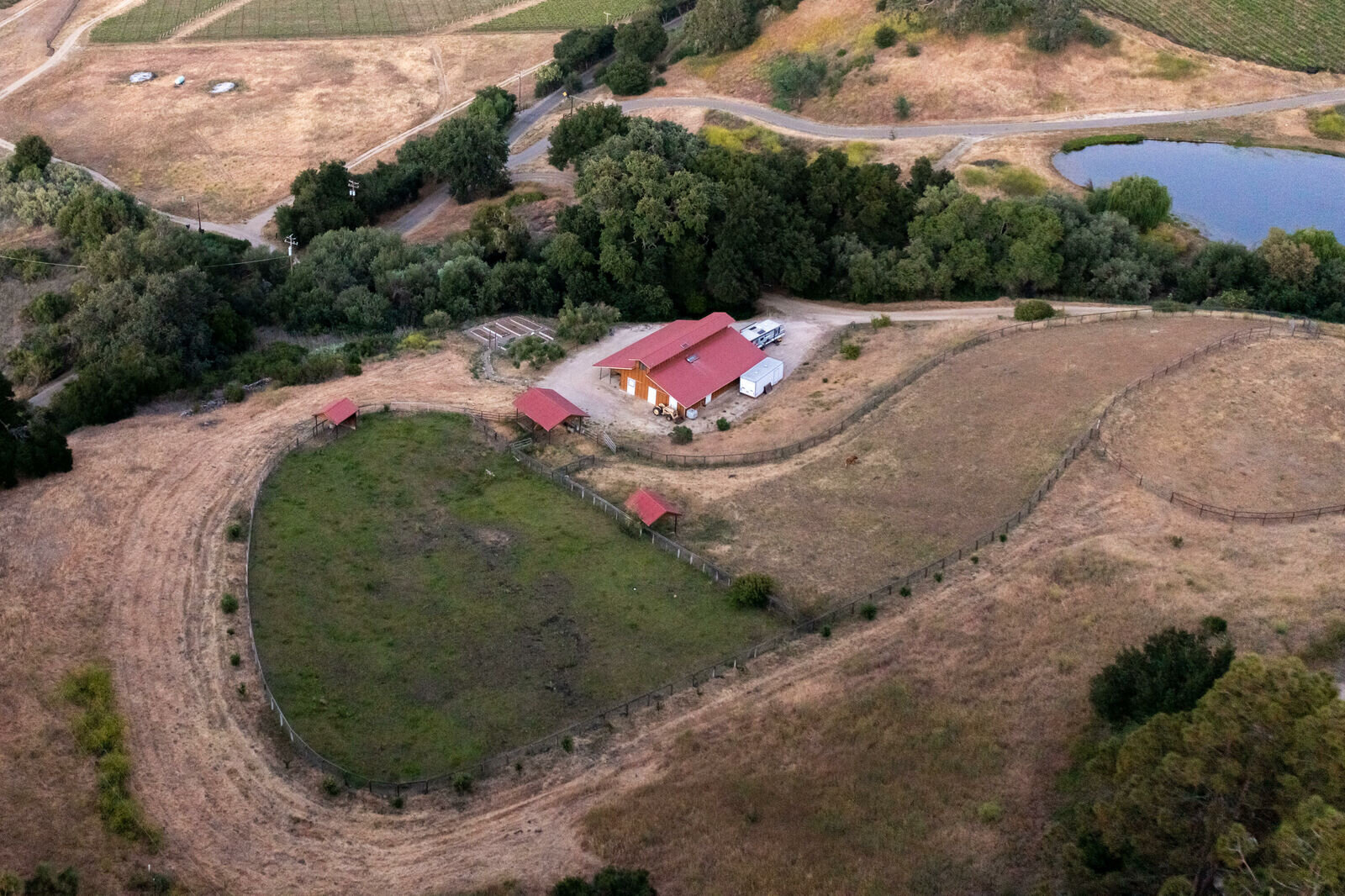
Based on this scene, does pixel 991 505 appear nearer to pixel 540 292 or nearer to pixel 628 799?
pixel 628 799

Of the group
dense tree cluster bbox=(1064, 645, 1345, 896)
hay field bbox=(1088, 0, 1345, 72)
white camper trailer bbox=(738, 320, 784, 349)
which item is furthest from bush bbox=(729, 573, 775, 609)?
hay field bbox=(1088, 0, 1345, 72)

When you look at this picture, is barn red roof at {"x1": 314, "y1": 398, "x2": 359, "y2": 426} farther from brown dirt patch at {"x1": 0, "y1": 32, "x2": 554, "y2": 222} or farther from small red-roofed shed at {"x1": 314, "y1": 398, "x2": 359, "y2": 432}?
brown dirt patch at {"x1": 0, "y1": 32, "x2": 554, "y2": 222}

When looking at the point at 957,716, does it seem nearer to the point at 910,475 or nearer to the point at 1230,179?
the point at 910,475

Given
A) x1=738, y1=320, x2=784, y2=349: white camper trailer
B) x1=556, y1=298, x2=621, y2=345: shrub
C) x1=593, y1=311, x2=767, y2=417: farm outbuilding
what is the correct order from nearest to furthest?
1. x1=593, y1=311, x2=767, y2=417: farm outbuilding
2. x1=738, y1=320, x2=784, y2=349: white camper trailer
3. x1=556, y1=298, x2=621, y2=345: shrub

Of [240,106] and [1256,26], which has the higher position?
[240,106]

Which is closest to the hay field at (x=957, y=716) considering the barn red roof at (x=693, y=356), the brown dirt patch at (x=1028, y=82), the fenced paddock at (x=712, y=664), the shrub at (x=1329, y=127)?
the fenced paddock at (x=712, y=664)

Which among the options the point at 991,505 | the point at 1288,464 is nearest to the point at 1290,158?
the point at 1288,464

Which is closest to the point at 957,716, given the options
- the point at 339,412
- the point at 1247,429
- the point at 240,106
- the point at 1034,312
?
the point at 1247,429
